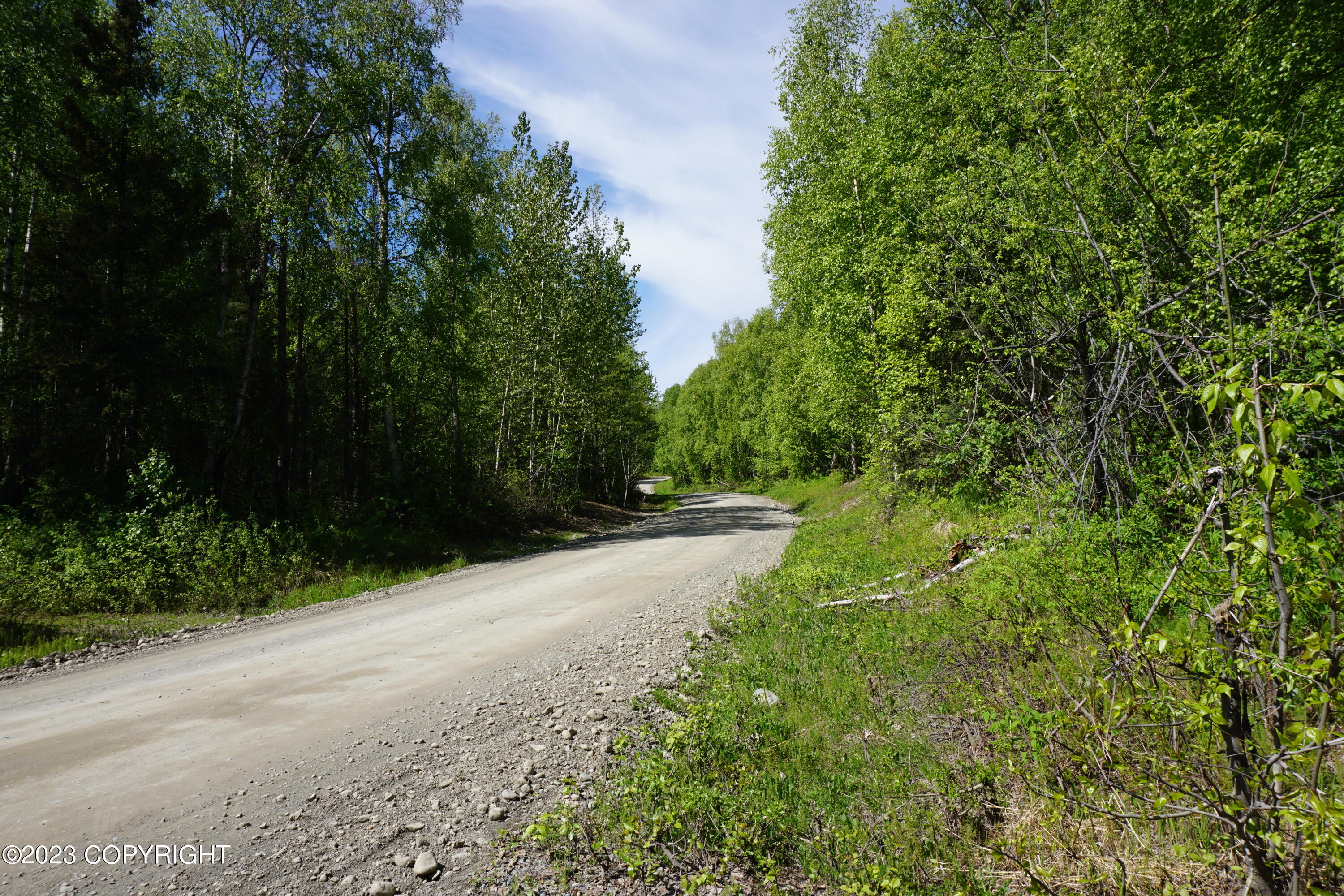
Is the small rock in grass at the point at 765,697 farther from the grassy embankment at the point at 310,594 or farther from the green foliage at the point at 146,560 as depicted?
the green foliage at the point at 146,560

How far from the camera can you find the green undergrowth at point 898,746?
3.22m

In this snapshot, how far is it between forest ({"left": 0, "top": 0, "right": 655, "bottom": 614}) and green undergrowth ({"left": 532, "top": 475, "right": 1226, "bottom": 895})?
9638 millimetres

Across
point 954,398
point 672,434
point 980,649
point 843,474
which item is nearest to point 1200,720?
point 980,649

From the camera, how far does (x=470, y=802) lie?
3896mm

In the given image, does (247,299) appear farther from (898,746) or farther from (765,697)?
(898,746)

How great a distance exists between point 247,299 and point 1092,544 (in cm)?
2109

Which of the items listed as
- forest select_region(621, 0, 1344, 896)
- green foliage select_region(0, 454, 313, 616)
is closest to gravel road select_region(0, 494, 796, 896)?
forest select_region(621, 0, 1344, 896)

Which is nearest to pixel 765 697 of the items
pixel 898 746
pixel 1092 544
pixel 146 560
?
pixel 898 746

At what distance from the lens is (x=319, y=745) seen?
4.59 meters

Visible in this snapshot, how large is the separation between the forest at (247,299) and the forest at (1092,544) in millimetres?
10388

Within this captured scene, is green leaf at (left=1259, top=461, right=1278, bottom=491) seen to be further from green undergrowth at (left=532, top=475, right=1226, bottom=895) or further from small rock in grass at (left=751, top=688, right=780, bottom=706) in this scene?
small rock in grass at (left=751, top=688, right=780, bottom=706)

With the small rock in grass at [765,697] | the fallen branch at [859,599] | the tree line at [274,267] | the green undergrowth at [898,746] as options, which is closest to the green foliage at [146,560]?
the tree line at [274,267]

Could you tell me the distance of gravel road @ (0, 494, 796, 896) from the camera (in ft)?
10.8

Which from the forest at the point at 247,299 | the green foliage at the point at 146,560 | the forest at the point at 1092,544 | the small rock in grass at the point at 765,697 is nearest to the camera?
the forest at the point at 1092,544
